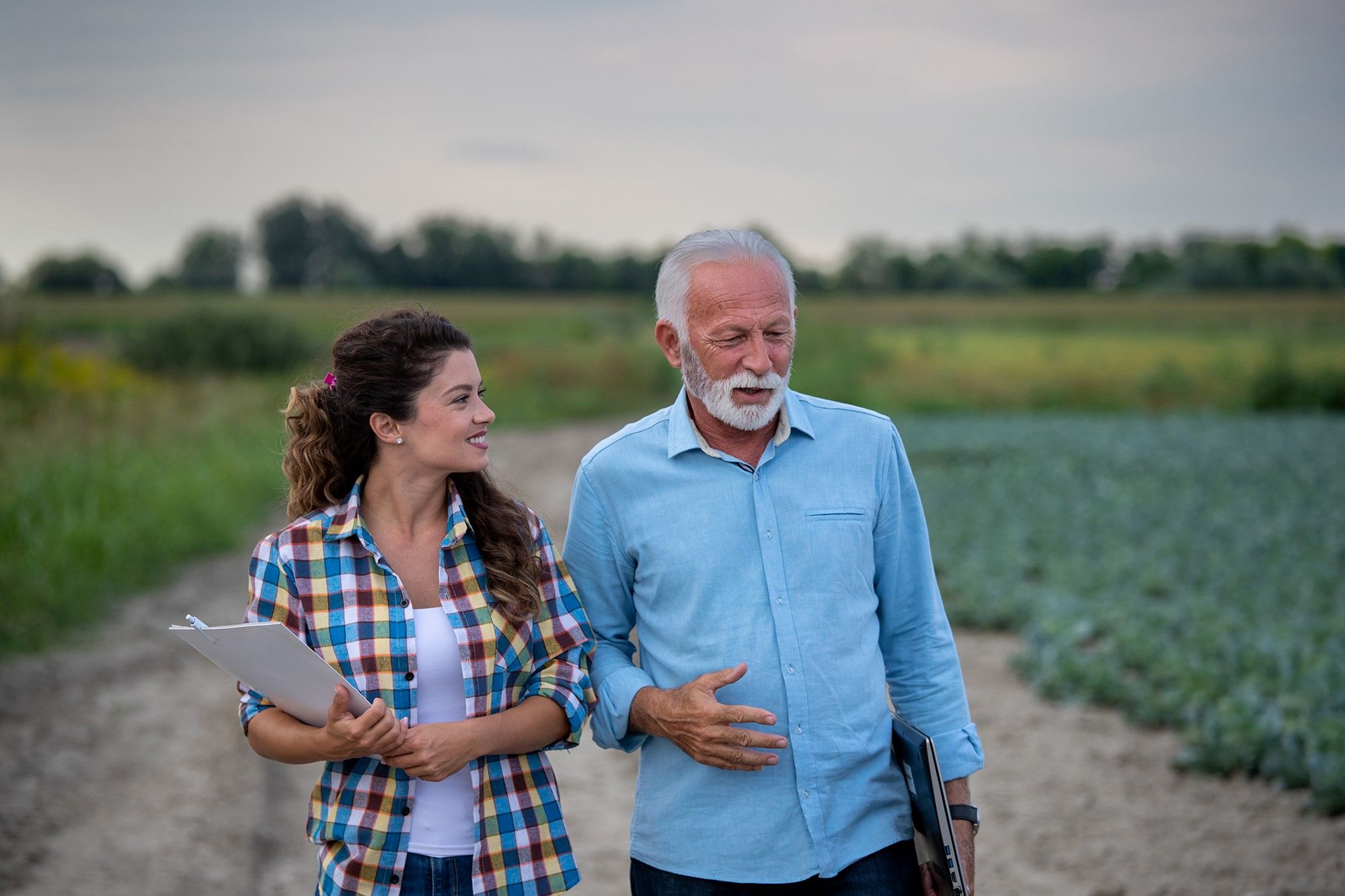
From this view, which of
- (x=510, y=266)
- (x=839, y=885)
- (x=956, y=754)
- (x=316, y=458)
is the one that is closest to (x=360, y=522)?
(x=316, y=458)

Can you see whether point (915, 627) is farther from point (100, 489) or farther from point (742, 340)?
point (100, 489)

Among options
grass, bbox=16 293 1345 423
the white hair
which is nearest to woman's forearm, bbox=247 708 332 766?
the white hair

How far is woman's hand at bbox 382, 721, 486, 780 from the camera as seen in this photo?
233 centimetres

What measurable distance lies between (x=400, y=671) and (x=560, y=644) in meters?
0.35

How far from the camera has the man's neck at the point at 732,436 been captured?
2715 millimetres

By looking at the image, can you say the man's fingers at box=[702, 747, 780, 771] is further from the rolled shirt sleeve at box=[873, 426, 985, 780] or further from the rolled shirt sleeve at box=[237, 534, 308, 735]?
the rolled shirt sleeve at box=[237, 534, 308, 735]

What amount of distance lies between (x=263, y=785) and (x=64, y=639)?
3.10 metres

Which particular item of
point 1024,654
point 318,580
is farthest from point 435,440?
point 1024,654

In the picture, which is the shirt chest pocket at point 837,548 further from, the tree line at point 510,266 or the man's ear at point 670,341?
the tree line at point 510,266

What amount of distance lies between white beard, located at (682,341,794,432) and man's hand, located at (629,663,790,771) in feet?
1.75

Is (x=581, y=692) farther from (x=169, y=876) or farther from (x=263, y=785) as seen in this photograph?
(x=263, y=785)

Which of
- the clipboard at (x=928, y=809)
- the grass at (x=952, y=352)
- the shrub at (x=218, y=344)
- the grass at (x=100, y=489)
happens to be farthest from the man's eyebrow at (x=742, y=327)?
the shrub at (x=218, y=344)

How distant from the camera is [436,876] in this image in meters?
2.44

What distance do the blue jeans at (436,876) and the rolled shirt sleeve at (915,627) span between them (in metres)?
1.02
